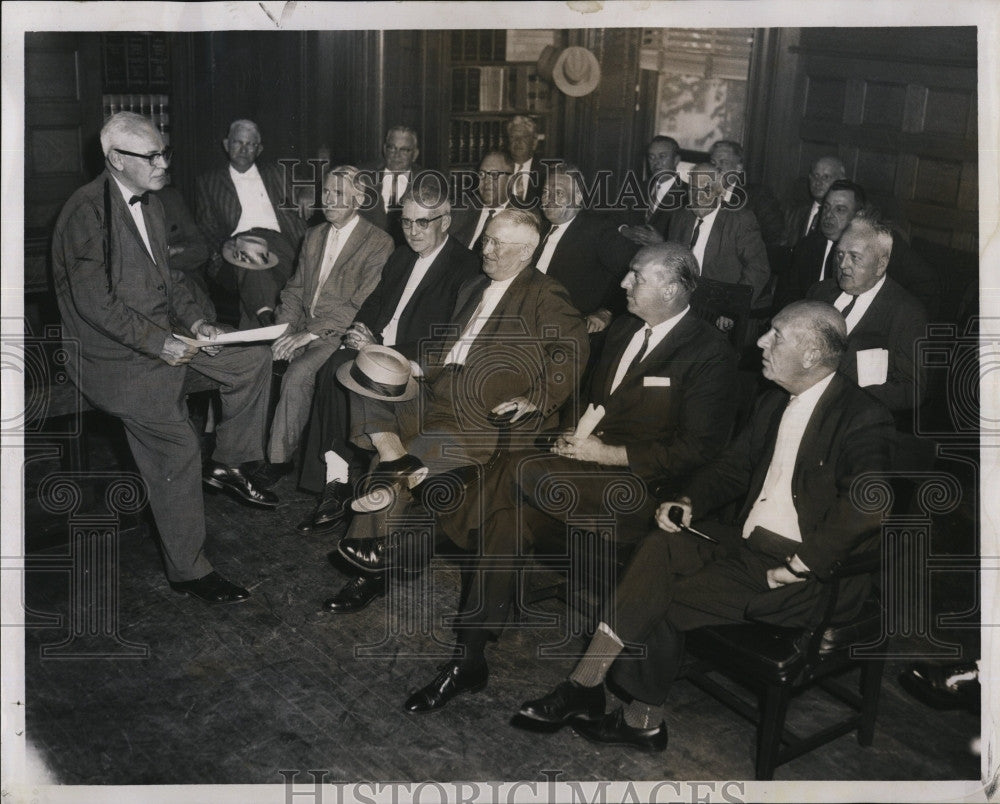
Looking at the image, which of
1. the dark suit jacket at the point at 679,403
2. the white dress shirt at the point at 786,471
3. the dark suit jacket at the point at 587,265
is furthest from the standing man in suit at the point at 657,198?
the white dress shirt at the point at 786,471

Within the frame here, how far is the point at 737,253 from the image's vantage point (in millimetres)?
5211

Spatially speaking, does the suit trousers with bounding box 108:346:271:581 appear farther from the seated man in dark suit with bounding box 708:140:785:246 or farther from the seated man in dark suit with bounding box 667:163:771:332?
the seated man in dark suit with bounding box 708:140:785:246

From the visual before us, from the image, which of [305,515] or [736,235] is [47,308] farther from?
[736,235]

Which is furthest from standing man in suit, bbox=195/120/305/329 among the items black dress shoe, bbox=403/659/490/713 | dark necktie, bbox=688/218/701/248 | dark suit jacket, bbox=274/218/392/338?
black dress shoe, bbox=403/659/490/713

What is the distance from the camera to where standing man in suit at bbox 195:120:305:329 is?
514 centimetres

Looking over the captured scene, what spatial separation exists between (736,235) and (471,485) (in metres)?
2.11

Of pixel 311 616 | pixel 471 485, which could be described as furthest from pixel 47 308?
pixel 471 485

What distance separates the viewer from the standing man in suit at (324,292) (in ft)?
15.9

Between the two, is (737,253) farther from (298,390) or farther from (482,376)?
(298,390)

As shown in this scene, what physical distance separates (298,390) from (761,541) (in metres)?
2.32

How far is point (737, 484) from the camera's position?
139 inches

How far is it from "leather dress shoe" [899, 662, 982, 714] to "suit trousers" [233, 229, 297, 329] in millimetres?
3239

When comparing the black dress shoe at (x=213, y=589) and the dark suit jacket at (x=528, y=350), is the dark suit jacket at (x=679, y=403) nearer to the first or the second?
the dark suit jacket at (x=528, y=350)

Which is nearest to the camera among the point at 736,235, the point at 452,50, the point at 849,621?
the point at 849,621
